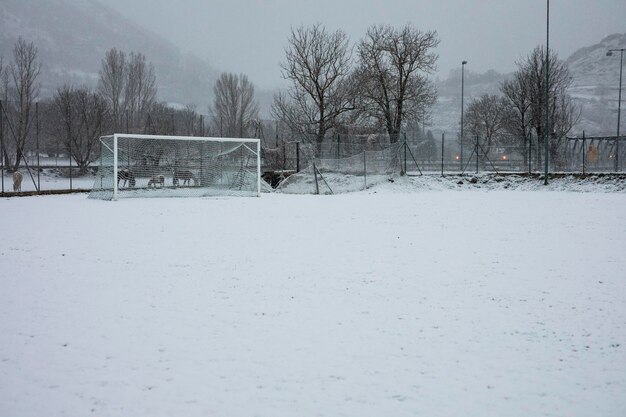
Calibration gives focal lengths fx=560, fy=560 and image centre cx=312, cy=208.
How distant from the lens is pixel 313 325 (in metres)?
5.67

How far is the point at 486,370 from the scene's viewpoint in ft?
14.8

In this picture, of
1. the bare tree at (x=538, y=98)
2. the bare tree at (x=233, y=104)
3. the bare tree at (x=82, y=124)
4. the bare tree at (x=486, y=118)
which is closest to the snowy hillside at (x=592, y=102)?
the bare tree at (x=486, y=118)

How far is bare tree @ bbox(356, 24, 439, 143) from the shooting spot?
37.6 meters

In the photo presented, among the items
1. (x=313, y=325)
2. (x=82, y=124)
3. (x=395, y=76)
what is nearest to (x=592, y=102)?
(x=395, y=76)

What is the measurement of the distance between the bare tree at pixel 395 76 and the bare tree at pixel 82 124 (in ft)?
69.1

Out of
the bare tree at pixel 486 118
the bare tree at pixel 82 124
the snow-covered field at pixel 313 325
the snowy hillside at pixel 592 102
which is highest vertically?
the snowy hillside at pixel 592 102

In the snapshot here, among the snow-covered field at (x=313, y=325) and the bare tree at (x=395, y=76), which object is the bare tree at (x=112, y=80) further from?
the snow-covered field at (x=313, y=325)

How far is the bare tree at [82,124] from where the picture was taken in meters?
42.6

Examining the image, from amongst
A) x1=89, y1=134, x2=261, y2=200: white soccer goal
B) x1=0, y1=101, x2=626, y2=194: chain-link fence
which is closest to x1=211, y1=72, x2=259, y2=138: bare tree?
x1=0, y1=101, x2=626, y2=194: chain-link fence

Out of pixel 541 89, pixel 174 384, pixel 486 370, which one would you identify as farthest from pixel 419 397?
pixel 541 89

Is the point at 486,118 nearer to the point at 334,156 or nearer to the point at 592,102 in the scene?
the point at 334,156

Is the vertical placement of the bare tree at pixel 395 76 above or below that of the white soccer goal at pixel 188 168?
above

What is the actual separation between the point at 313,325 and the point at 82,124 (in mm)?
43033

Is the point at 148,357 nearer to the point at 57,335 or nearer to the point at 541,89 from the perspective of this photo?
the point at 57,335
